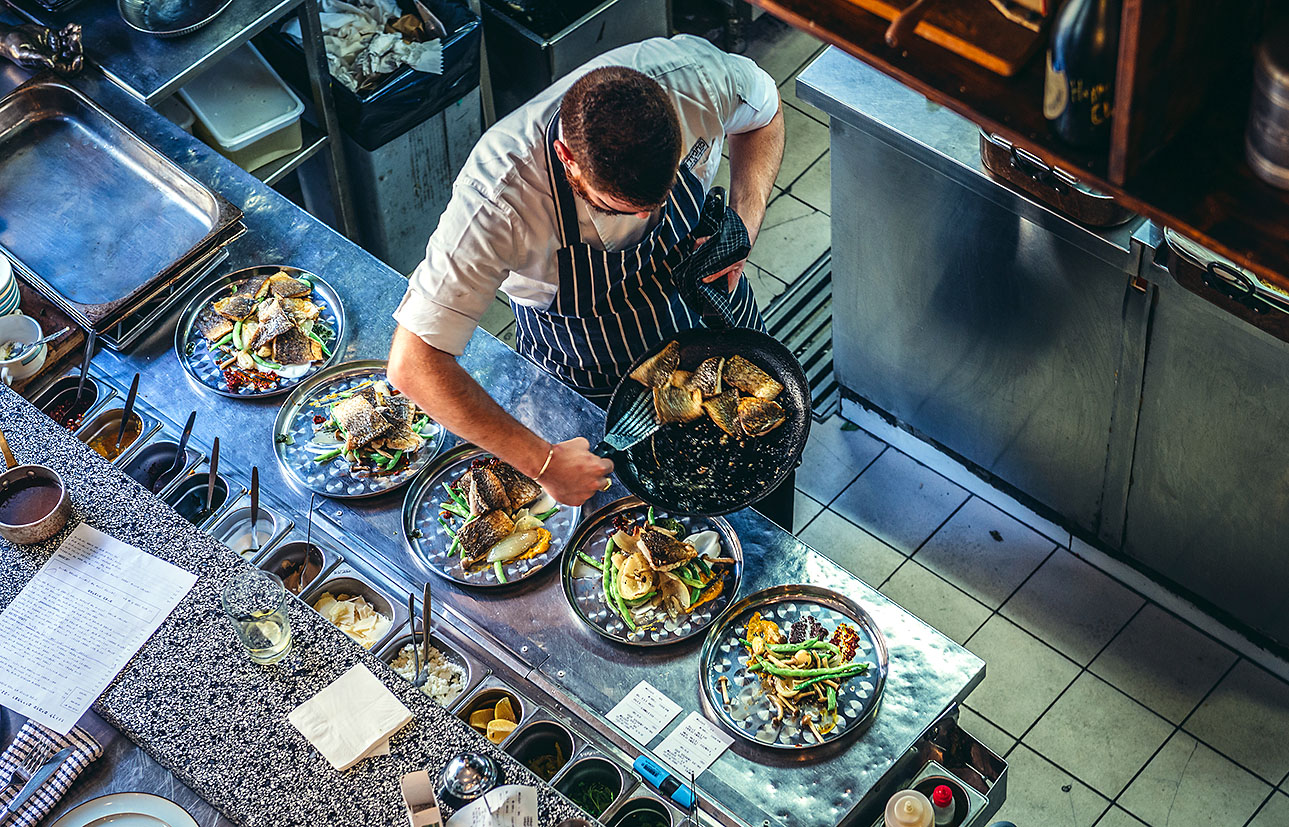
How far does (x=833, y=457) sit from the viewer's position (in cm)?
442

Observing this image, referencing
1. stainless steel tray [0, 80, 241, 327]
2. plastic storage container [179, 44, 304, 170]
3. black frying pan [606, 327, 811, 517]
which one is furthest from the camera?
plastic storage container [179, 44, 304, 170]

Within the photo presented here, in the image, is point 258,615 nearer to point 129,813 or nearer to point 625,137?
point 129,813

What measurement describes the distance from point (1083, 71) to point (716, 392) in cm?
150

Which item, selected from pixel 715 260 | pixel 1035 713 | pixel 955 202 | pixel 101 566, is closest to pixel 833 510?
pixel 1035 713

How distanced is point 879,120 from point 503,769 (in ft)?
6.56

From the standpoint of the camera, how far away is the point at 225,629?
2666 millimetres

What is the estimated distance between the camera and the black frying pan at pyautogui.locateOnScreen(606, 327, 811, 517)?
291 centimetres

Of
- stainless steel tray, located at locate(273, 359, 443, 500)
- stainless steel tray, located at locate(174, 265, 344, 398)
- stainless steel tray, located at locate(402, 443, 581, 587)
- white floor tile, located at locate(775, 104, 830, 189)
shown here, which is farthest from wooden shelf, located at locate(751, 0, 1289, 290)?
white floor tile, located at locate(775, 104, 830, 189)

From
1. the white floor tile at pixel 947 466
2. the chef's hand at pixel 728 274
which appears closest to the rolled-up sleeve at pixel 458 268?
the chef's hand at pixel 728 274

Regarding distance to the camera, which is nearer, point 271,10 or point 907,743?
point 907,743

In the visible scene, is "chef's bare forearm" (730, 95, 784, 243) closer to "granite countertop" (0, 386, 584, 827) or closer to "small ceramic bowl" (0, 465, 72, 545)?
"granite countertop" (0, 386, 584, 827)

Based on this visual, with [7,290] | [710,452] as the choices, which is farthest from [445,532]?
[7,290]

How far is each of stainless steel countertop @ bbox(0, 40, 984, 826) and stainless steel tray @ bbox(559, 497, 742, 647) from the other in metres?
0.03

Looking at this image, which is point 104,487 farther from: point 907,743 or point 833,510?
point 833,510
